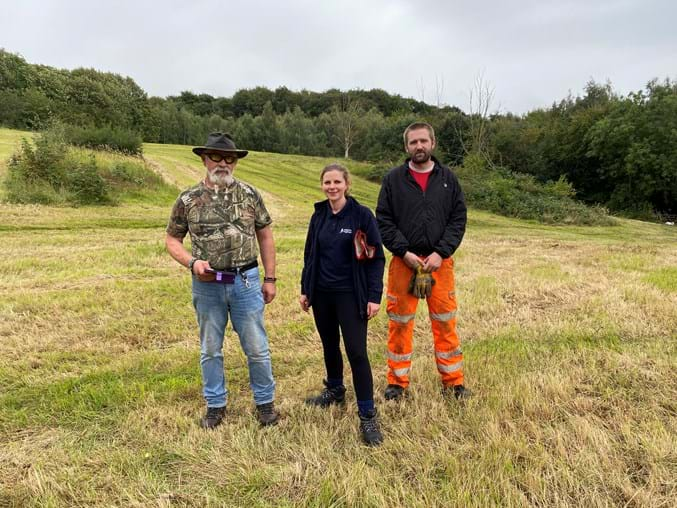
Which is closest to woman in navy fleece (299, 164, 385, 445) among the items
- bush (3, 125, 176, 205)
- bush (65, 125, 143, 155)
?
bush (3, 125, 176, 205)

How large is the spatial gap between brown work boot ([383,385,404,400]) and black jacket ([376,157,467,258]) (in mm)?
1133

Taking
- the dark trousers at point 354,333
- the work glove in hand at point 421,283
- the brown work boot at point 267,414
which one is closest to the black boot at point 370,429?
the dark trousers at point 354,333

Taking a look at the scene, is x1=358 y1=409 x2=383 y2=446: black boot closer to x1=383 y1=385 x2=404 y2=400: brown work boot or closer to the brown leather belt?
x1=383 y1=385 x2=404 y2=400: brown work boot

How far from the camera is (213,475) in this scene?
2646 mm

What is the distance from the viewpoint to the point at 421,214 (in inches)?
143

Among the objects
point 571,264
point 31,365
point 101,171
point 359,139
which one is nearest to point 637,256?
point 571,264

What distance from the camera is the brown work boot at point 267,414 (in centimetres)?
327

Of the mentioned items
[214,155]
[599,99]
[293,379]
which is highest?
[599,99]

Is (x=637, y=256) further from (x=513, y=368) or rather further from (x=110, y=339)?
(x=110, y=339)

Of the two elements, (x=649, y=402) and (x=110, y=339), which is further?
(x=110, y=339)

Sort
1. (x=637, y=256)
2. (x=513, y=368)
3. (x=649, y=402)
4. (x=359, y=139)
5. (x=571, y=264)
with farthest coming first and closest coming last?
(x=359, y=139) < (x=637, y=256) < (x=571, y=264) < (x=513, y=368) < (x=649, y=402)

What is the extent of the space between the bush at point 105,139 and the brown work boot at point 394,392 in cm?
2217

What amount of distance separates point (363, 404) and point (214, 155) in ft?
6.81

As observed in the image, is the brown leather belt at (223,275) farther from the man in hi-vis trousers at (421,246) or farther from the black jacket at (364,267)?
the man in hi-vis trousers at (421,246)
